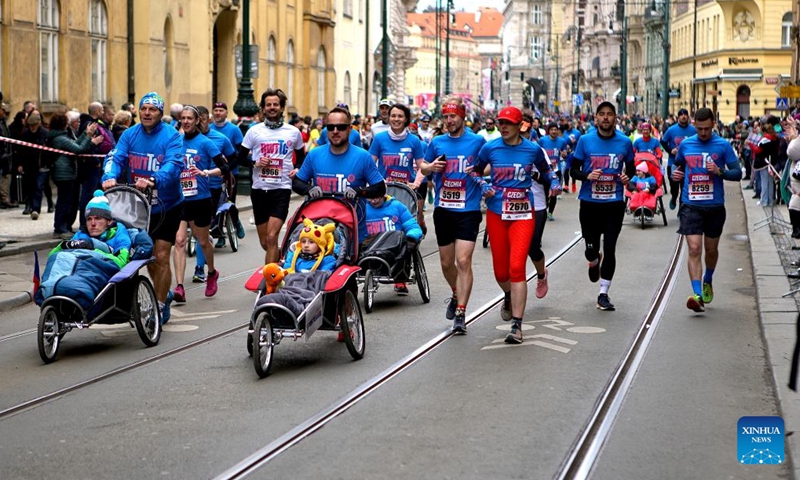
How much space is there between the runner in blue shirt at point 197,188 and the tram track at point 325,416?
118 inches

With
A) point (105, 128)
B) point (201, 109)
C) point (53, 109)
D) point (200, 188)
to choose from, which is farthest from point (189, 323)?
point (53, 109)

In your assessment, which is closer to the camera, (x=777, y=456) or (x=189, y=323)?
(x=777, y=456)

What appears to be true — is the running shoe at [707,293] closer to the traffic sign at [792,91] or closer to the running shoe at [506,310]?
the running shoe at [506,310]

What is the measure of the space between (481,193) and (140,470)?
5.17 meters

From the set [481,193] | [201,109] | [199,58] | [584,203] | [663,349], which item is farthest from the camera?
[199,58]

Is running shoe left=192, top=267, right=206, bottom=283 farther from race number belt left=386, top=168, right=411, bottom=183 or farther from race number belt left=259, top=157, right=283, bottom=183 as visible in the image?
race number belt left=386, top=168, right=411, bottom=183

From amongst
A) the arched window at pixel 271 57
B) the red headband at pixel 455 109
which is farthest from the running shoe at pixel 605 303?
the arched window at pixel 271 57

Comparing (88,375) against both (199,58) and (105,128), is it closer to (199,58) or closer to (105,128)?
(105,128)

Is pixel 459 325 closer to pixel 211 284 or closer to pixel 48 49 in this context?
pixel 211 284

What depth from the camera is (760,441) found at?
734 cm

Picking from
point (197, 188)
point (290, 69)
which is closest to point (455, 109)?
point (197, 188)

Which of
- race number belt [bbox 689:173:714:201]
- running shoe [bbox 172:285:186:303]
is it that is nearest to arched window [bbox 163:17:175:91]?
running shoe [bbox 172:285:186:303]

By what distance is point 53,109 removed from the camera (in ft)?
90.8

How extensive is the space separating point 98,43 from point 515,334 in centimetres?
2174
